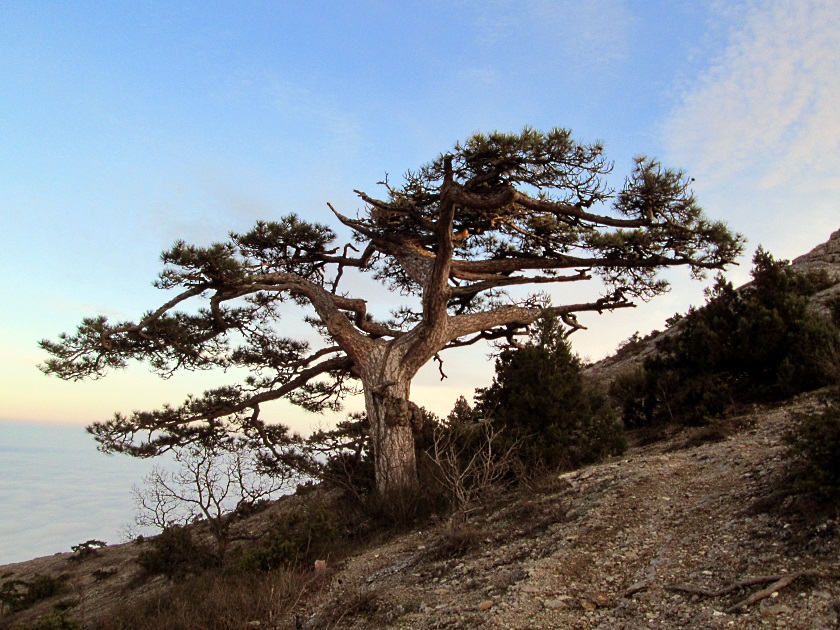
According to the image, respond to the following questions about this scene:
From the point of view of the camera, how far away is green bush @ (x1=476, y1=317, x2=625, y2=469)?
977 centimetres

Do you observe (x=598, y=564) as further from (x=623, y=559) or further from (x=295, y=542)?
(x=295, y=542)

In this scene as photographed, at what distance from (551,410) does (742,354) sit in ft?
11.8

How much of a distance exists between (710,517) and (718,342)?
613cm

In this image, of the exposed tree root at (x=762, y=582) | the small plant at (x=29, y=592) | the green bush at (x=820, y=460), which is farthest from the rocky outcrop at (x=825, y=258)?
the small plant at (x=29, y=592)

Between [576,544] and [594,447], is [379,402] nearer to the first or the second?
[594,447]

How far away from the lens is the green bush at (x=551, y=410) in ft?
32.1

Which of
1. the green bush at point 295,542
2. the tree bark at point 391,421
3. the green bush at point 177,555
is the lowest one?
the green bush at point 295,542

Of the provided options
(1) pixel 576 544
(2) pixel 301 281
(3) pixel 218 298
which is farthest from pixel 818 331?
(3) pixel 218 298

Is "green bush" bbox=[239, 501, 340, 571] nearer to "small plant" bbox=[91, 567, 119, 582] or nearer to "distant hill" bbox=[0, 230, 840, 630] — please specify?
"distant hill" bbox=[0, 230, 840, 630]

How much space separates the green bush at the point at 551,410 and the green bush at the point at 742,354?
134 centimetres

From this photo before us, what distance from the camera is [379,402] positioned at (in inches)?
431

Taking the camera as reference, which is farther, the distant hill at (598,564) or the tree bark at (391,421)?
the tree bark at (391,421)

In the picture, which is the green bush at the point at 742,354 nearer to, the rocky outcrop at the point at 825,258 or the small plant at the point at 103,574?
the rocky outcrop at the point at 825,258

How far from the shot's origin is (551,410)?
10.1 metres
